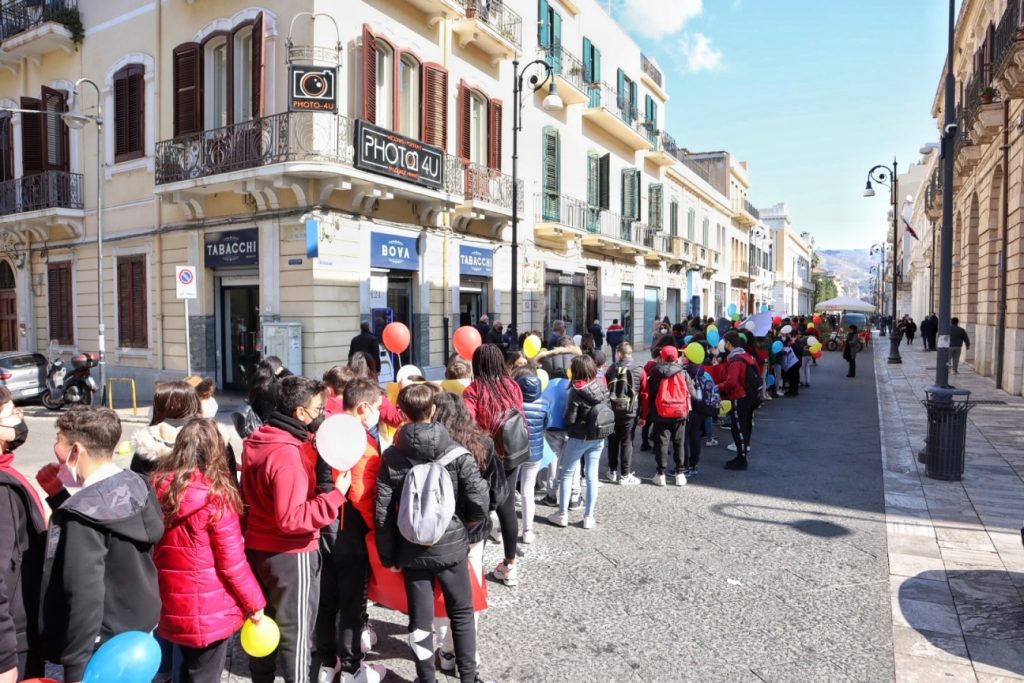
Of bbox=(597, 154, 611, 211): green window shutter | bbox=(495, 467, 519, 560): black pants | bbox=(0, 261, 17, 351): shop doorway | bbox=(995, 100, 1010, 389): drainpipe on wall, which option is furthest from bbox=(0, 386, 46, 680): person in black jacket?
bbox=(597, 154, 611, 211): green window shutter

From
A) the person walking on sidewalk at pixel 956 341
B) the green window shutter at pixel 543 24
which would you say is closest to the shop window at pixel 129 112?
the green window shutter at pixel 543 24

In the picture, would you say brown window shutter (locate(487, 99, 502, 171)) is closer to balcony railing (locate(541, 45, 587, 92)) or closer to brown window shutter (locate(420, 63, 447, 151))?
brown window shutter (locate(420, 63, 447, 151))

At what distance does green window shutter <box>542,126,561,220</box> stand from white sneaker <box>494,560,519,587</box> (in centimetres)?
1661

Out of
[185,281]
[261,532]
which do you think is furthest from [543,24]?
[261,532]

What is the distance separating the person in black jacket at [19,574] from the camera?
231 centimetres

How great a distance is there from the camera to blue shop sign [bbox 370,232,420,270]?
14211 mm

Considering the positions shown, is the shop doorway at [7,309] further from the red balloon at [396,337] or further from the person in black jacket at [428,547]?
the person in black jacket at [428,547]

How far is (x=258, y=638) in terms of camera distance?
9.40ft

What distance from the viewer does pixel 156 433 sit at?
3465 mm

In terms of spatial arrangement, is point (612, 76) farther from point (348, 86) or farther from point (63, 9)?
point (63, 9)

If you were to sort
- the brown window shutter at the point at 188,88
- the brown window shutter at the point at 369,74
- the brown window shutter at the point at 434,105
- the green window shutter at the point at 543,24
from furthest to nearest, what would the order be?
the green window shutter at the point at 543,24 → the brown window shutter at the point at 434,105 → the brown window shutter at the point at 188,88 → the brown window shutter at the point at 369,74

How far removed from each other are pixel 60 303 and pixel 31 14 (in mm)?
7898

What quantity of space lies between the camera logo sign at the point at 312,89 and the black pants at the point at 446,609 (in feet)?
35.4

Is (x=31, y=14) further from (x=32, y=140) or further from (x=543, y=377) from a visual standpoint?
(x=543, y=377)
